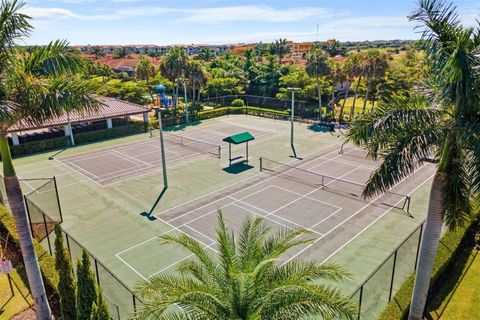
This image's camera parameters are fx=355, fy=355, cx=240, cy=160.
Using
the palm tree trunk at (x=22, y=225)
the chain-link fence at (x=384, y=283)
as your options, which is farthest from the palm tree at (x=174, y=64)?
the palm tree trunk at (x=22, y=225)

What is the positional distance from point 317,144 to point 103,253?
2327cm

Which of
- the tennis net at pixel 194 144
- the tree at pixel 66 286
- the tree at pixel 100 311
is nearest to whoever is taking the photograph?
the tree at pixel 100 311

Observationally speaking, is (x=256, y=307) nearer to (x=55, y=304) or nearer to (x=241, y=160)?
(x=55, y=304)

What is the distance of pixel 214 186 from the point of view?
23.7 metres

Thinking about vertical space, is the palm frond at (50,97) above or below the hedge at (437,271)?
above

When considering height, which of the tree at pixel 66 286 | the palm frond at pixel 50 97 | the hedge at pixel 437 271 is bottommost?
the hedge at pixel 437 271

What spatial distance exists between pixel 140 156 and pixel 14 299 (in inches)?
719

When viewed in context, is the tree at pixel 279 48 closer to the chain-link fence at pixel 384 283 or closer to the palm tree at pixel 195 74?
the palm tree at pixel 195 74

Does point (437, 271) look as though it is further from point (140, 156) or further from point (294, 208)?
point (140, 156)

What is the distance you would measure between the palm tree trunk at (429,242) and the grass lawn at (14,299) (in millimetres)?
12993

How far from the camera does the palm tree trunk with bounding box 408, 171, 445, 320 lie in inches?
365

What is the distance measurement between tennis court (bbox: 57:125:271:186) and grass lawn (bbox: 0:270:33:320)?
10777 millimetres

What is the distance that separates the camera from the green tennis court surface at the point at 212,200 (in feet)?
52.7

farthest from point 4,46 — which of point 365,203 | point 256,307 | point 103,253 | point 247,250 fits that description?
point 365,203
